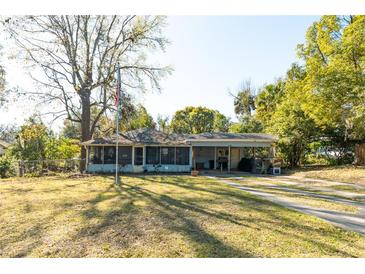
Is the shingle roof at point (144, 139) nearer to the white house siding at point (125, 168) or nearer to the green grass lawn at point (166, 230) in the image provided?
the white house siding at point (125, 168)

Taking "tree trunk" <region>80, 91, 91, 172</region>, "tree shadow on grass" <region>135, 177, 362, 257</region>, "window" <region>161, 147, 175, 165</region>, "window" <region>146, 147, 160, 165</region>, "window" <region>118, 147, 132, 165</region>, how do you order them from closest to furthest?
1. "tree shadow on grass" <region>135, 177, 362, 257</region>
2. "window" <region>118, 147, 132, 165</region>
3. "window" <region>146, 147, 160, 165</region>
4. "window" <region>161, 147, 175, 165</region>
5. "tree trunk" <region>80, 91, 91, 172</region>

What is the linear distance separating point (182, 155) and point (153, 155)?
2181mm

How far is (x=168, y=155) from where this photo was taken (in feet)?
64.1

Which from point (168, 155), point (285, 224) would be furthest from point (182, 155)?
point (285, 224)

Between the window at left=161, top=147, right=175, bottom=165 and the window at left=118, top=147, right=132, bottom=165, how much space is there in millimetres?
2433

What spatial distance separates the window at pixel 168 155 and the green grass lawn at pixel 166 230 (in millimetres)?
10819

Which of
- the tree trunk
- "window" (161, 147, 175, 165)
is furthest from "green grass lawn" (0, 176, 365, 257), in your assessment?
the tree trunk

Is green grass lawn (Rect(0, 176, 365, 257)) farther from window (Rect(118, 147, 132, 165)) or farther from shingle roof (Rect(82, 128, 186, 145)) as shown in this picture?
window (Rect(118, 147, 132, 165))

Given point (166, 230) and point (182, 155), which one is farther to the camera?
point (182, 155)

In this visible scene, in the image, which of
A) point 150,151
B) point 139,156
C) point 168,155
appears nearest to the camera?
point 139,156

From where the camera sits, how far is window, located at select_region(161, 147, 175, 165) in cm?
1950

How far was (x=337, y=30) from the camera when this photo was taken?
18.0 metres

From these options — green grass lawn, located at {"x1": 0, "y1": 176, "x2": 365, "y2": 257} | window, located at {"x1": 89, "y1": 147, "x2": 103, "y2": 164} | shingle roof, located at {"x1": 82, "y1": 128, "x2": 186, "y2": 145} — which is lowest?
green grass lawn, located at {"x1": 0, "y1": 176, "x2": 365, "y2": 257}

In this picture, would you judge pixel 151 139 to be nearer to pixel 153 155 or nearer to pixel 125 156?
pixel 153 155
